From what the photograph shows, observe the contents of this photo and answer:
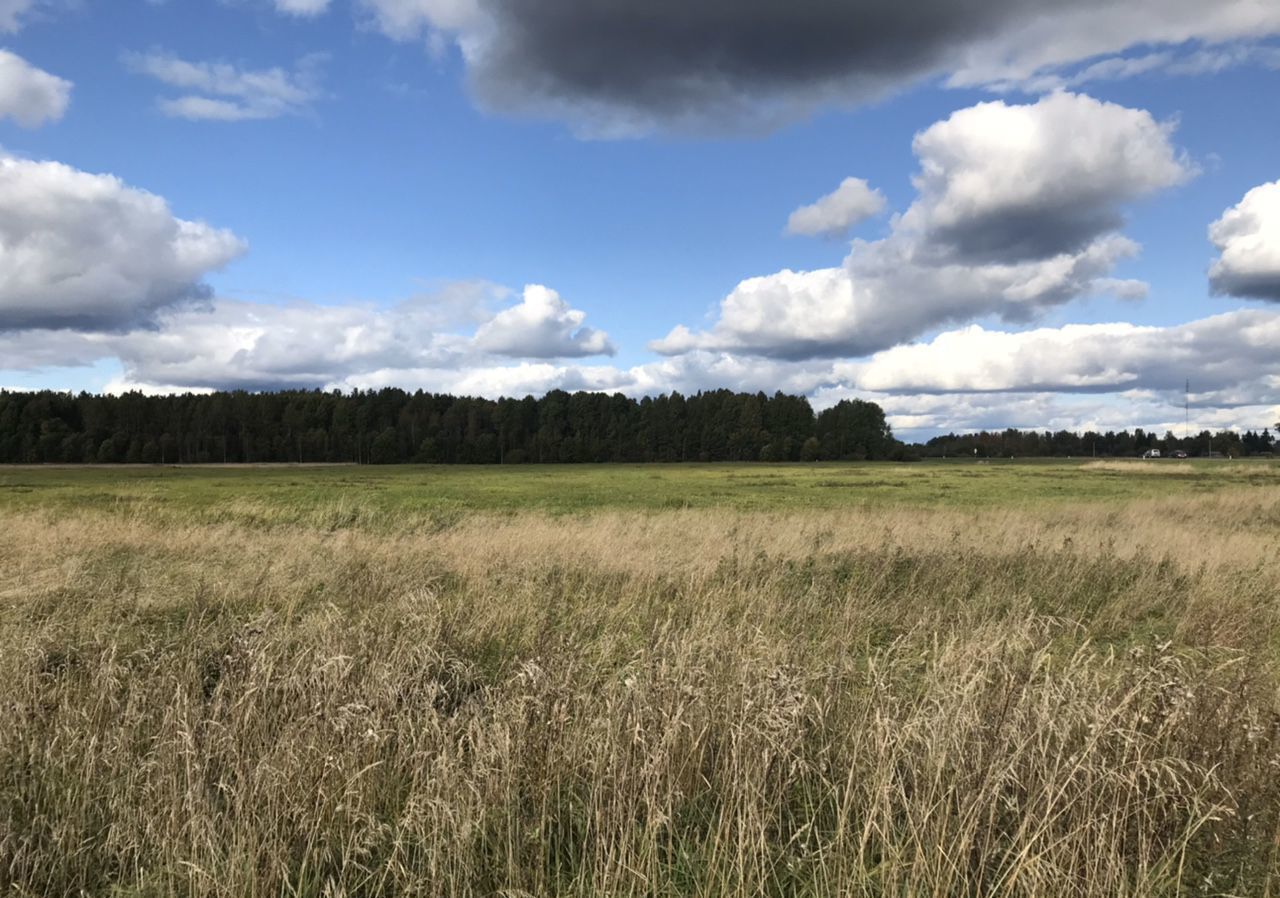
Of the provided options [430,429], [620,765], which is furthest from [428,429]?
[620,765]

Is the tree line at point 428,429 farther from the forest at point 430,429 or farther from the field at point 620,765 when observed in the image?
the field at point 620,765

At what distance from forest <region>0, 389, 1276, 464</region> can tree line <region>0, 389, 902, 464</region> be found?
0.21m

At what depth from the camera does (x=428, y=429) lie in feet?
497

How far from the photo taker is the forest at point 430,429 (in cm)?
13025

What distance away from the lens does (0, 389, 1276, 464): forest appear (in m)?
130

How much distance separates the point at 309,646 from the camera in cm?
657

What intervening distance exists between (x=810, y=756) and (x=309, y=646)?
4.31 m

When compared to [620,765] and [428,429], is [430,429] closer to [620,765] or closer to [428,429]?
[428,429]

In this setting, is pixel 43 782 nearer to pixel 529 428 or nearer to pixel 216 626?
pixel 216 626

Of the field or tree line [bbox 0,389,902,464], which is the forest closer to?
tree line [bbox 0,389,902,464]

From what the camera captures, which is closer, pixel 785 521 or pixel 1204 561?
pixel 1204 561

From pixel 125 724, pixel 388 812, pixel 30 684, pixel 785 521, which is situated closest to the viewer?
pixel 388 812

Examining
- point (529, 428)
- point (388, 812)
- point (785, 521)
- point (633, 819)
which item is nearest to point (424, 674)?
point (388, 812)

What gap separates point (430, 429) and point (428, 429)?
627mm
